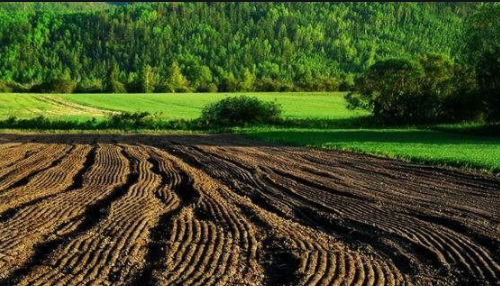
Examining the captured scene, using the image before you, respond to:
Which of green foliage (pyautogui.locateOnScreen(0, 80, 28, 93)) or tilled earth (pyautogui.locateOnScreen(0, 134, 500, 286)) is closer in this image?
tilled earth (pyautogui.locateOnScreen(0, 134, 500, 286))

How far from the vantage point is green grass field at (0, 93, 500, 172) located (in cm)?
2875

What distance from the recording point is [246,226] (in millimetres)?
12117

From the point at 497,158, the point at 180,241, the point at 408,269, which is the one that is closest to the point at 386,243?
the point at 408,269

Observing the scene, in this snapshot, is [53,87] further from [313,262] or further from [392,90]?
[313,262]

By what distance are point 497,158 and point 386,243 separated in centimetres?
1653

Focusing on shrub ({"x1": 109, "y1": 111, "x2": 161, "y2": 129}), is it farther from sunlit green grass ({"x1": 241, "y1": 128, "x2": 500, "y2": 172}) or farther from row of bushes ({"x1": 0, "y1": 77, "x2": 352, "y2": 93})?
row of bushes ({"x1": 0, "y1": 77, "x2": 352, "y2": 93})

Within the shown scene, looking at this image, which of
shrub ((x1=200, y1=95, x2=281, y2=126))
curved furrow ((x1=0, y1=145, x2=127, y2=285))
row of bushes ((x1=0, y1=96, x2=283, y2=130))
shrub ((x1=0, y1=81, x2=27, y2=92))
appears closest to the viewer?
curved furrow ((x1=0, y1=145, x2=127, y2=285))

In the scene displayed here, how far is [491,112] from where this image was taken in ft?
163

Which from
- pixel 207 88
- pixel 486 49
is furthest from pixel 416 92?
pixel 207 88

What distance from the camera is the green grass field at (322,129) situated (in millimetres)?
28750

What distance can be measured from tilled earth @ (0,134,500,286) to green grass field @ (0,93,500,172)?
602 cm

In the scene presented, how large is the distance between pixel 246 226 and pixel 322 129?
4182 centimetres

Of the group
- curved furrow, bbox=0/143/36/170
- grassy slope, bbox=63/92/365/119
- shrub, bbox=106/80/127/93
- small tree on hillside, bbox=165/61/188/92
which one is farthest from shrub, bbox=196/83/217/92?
curved furrow, bbox=0/143/36/170

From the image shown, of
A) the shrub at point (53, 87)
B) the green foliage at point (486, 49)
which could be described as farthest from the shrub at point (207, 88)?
the green foliage at point (486, 49)
